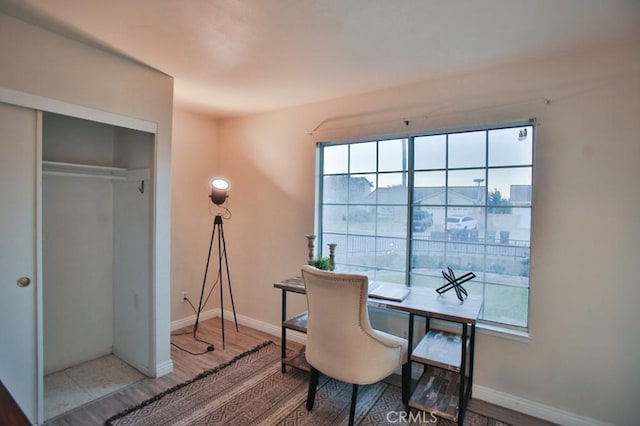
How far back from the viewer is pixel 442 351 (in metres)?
2.23

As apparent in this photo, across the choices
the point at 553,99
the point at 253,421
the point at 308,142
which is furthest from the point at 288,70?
the point at 253,421

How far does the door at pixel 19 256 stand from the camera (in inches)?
76.4

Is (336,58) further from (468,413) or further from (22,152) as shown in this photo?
(468,413)

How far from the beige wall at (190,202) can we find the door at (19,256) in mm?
1627

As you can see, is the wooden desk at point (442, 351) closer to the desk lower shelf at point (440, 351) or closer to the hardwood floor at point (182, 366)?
the desk lower shelf at point (440, 351)

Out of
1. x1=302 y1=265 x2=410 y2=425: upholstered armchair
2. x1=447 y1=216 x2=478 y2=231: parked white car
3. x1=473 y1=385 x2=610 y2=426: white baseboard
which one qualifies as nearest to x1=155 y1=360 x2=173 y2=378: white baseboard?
x1=302 y1=265 x2=410 y2=425: upholstered armchair

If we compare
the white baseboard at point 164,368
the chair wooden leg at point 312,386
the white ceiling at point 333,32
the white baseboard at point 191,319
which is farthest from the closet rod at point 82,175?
the chair wooden leg at point 312,386

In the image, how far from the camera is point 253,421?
7.22ft

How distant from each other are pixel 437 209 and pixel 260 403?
203 cm

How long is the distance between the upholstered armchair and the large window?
89cm

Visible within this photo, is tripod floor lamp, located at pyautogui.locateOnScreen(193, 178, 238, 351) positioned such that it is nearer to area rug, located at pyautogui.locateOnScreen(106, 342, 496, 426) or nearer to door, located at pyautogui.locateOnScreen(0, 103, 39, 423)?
area rug, located at pyautogui.locateOnScreen(106, 342, 496, 426)

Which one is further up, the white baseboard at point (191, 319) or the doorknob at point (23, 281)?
the doorknob at point (23, 281)

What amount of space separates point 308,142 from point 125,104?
1637 mm

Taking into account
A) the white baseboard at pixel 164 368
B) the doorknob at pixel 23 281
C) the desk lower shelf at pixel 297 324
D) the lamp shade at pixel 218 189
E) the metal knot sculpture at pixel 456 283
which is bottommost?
the white baseboard at pixel 164 368
